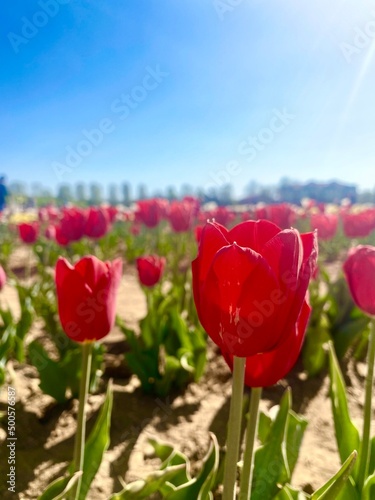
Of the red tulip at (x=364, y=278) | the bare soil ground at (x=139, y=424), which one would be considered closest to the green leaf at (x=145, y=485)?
the bare soil ground at (x=139, y=424)

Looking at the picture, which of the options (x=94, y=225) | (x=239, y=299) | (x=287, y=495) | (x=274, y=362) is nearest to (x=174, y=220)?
(x=94, y=225)

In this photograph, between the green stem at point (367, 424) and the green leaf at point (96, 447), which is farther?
the green leaf at point (96, 447)

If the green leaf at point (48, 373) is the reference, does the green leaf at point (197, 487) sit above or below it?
above

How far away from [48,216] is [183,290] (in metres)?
6.05

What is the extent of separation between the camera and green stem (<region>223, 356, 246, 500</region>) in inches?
27.0

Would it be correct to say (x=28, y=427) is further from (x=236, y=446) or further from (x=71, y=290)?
(x=236, y=446)

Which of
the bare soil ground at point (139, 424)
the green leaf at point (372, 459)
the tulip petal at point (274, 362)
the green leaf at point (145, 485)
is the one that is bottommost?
the bare soil ground at point (139, 424)

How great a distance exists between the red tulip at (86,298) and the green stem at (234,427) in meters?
0.53

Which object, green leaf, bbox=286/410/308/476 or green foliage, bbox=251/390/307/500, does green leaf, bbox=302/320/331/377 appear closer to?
green leaf, bbox=286/410/308/476

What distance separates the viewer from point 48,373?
6.37ft

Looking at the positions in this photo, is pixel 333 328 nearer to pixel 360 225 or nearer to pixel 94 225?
pixel 360 225

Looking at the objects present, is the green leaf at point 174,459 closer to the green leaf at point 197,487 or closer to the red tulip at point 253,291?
the green leaf at point 197,487

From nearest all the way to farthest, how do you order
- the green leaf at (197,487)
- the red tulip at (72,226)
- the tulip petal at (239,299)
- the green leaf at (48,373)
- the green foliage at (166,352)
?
the tulip petal at (239,299) < the green leaf at (197,487) < the green leaf at (48,373) < the green foliage at (166,352) < the red tulip at (72,226)

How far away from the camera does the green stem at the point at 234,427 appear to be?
687 millimetres
